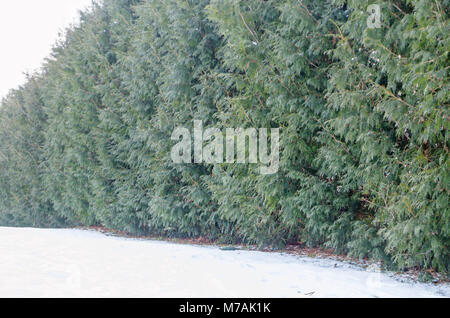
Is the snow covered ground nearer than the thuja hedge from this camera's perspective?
Yes

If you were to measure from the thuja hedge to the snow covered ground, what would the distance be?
0.52 m

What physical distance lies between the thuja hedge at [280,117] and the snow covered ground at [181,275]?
0.52 meters

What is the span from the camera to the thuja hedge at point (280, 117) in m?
3.54

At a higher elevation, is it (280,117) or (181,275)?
(280,117)

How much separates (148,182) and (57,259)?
9.03 feet

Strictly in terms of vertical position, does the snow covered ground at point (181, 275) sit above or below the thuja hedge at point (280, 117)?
below

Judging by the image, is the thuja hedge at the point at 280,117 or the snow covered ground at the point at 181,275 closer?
the snow covered ground at the point at 181,275

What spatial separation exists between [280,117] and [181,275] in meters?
2.32

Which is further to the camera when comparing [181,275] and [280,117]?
[280,117]

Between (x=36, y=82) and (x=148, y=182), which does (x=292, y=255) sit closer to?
(x=148, y=182)

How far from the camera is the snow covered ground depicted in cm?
323

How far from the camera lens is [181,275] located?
12.2 ft
